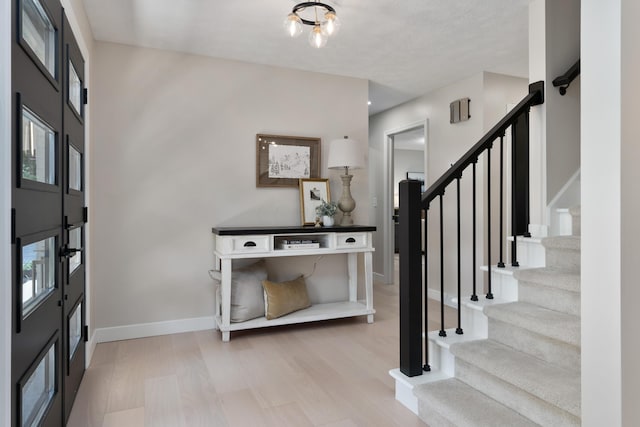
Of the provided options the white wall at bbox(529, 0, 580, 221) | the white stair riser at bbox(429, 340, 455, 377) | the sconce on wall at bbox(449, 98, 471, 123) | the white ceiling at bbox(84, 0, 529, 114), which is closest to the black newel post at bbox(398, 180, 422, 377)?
the white stair riser at bbox(429, 340, 455, 377)

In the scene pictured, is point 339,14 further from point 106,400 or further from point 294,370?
point 106,400

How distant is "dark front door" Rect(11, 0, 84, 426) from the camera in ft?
→ 4.08

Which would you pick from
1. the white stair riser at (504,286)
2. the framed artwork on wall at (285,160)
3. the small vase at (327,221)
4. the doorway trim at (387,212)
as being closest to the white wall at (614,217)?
the white stair riser at (504,286)

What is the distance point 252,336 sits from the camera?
339 cm

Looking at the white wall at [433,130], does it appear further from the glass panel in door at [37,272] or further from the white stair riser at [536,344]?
the glass panel in door at [37,272]

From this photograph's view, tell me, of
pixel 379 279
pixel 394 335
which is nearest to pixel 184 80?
pixel 394 335

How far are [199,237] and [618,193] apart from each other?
3.11 meters

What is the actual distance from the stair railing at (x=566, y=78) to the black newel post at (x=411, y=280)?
1502mm

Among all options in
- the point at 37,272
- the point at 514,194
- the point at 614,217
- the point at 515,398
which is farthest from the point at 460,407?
the point at 37,272

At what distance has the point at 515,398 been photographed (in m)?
1.79

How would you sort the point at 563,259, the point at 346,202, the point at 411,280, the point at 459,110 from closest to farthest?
the point at 411,280
the point at 563,259
the point at 346,202
the point at 459,110

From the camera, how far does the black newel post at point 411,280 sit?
213cm

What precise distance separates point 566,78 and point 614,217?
2005 mm

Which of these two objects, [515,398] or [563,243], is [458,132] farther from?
[515,398]
